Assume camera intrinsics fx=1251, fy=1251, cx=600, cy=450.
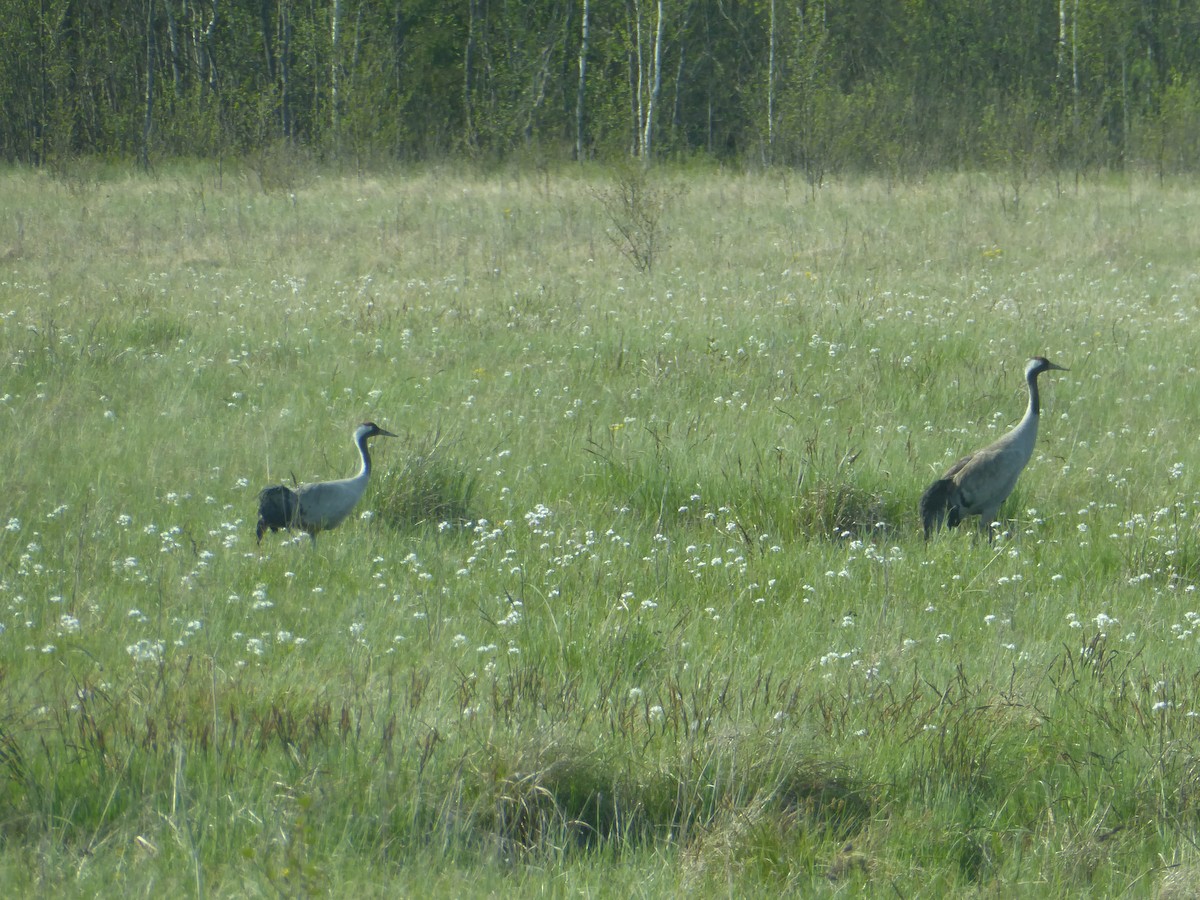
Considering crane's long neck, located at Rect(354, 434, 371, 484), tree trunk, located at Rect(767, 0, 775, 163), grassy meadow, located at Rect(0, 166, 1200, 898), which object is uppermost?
tree trunk, located at Rect(767, 0, 775, 163)

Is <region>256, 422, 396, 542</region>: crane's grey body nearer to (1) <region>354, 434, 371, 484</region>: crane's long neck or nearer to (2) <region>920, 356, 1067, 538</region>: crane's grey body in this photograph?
(1) <region>354, 434, 371, 484</region>: crane's long neck

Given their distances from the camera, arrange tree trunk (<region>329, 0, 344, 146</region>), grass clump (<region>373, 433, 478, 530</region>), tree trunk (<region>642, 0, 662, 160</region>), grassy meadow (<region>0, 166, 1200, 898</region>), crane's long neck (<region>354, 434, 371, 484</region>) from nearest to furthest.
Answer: grassy meadow (<region>0, 166, 1200, 898</region>) → crane's long neck (<region>354, 434, 371, 484</region>) → grass clump (<region>373, 433, 478, 530</region>) → tree trunk (<region>329, 0, 344, 146</region>) → tree trunk (<region>642, 0, 662, 160</region>)

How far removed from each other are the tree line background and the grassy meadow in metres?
11.8

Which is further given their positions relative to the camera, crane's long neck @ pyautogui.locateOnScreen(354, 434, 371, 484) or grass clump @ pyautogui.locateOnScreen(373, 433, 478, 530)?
grass clump @ pyautogui.locateOnScreen(373, 433, 478, 530)

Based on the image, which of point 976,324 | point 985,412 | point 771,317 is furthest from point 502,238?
point 985,412

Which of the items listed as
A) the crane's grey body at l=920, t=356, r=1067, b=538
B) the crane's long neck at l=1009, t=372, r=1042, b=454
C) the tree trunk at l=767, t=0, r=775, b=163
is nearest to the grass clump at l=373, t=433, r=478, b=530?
the crane's grey body at l=920, t=356, r=1067, b=538

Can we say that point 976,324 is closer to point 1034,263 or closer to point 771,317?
point 771,317

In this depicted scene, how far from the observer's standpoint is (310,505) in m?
5.71

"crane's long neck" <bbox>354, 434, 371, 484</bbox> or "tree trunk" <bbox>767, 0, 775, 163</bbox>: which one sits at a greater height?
"tree trunk" <bbox>767, 0, 775, 163</bbox>

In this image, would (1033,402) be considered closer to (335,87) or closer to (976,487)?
(976,487)

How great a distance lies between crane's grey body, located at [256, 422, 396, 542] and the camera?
220 inches

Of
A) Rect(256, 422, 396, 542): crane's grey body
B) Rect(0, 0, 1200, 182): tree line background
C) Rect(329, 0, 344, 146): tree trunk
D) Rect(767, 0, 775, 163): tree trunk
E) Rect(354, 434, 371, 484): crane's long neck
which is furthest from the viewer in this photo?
Rect(329, 0, 344, 146): tree trunk

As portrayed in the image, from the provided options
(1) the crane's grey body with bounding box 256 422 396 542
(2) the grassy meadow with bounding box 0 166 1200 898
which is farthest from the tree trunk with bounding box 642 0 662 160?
(1) the crane's grey body with bounding box 256 422 396 542

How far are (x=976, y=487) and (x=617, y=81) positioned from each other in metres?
32.3
